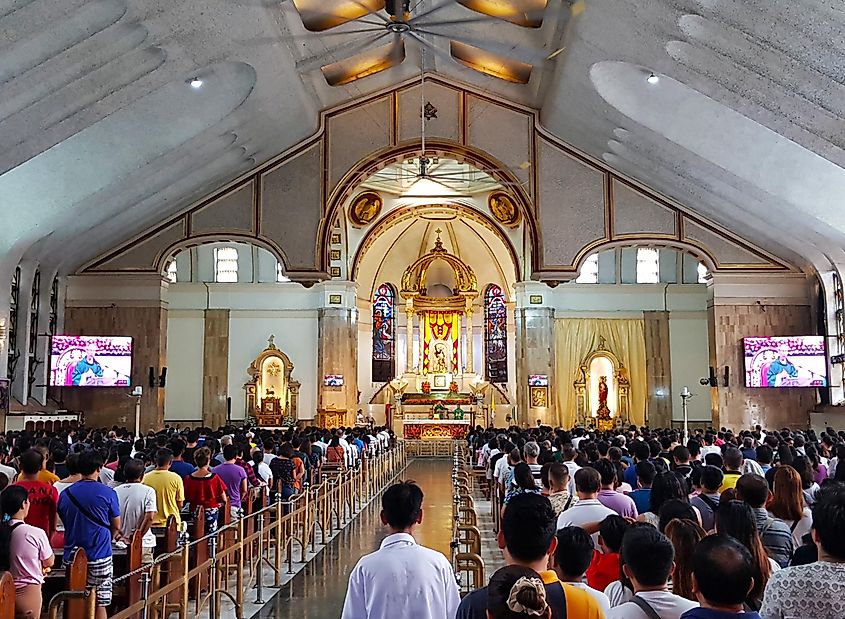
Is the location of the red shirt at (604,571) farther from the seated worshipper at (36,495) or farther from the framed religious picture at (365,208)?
the framed religious picture at (365,208)

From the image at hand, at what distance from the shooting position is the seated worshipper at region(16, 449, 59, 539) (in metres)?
6.45

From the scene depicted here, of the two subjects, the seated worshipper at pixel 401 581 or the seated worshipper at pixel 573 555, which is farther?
the seated worshipper at pixel 401 581

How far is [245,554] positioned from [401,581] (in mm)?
6546

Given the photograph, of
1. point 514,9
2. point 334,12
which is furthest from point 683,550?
point 334,12

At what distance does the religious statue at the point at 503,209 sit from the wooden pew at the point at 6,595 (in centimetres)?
2489

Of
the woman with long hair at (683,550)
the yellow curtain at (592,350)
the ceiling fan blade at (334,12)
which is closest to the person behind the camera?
the woman with long hair at (683,550)

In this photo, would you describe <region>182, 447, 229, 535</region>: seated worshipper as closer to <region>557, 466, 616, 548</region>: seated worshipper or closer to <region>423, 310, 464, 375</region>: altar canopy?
<region>557, 466, 616, 548</region>: seated worshipper

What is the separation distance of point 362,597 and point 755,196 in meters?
17.0

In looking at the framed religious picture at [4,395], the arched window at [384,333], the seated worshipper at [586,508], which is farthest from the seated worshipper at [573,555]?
the arched window at [384,333]

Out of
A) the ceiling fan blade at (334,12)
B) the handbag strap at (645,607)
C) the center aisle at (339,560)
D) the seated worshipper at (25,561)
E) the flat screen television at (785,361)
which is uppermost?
the ceiling fan blade at (334,12)

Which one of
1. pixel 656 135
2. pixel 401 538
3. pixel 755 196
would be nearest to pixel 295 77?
pixel 656 135

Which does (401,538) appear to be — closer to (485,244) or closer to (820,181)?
(820,181)

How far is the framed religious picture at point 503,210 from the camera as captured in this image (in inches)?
1111

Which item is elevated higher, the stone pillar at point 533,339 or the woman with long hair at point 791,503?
the stone pillar at point 533,339
